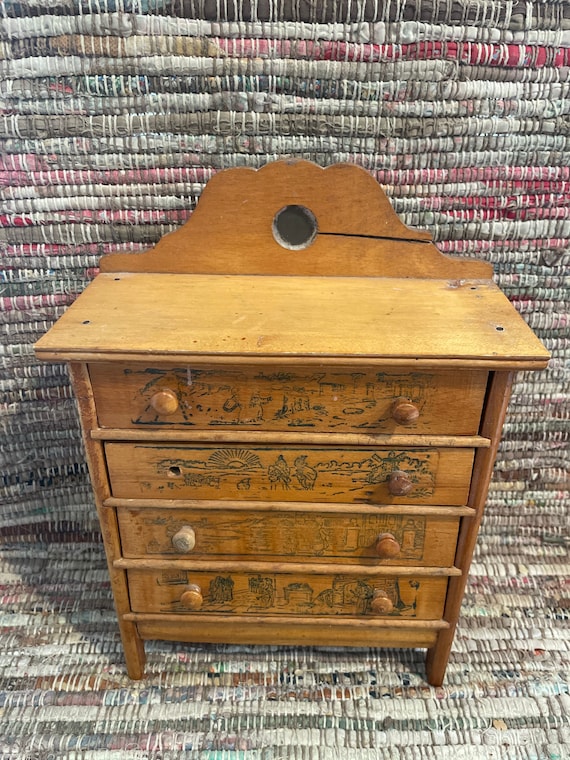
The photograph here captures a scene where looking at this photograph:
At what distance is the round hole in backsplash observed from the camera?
118 cm

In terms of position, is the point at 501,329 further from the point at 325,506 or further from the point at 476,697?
the point at 476,697

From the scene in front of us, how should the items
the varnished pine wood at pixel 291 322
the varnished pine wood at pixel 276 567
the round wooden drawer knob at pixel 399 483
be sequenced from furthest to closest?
the varnished pine wood at pixel 276 567 → the round wooden drawer knob at pixel 399 483 → the varnished pine wood at pixel 291 322

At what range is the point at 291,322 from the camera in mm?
997

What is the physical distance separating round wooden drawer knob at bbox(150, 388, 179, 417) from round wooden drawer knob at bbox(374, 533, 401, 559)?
0.46 m

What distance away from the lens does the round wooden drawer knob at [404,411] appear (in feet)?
3.08

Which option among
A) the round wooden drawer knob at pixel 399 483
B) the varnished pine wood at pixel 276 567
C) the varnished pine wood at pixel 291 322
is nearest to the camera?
the varnished pine wood at pixel 291 322

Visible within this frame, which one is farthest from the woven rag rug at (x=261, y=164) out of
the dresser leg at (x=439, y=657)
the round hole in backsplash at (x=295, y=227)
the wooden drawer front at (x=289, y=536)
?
the wooden drawer front at (x=289, y=536)

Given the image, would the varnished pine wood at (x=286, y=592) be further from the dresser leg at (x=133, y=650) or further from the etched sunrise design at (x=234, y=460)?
the etched sunrise design at (x=234, y=460)

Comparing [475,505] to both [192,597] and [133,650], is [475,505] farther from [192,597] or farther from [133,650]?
[133,650]

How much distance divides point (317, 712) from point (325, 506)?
1.68ft

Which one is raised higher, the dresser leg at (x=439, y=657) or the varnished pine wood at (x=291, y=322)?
the varnished pine wood at (x=291, y=322)

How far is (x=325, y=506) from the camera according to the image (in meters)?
1.07

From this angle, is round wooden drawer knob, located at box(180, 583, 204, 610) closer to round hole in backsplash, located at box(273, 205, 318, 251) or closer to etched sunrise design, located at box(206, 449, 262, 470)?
etched sunrise design, located at box(206, 449, 262, 470)

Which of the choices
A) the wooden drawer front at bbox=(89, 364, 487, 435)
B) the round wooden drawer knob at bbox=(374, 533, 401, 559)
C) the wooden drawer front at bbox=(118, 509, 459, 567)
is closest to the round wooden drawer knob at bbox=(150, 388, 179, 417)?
the wooden drawer front at bbox=(89, 364, 487, 435)
